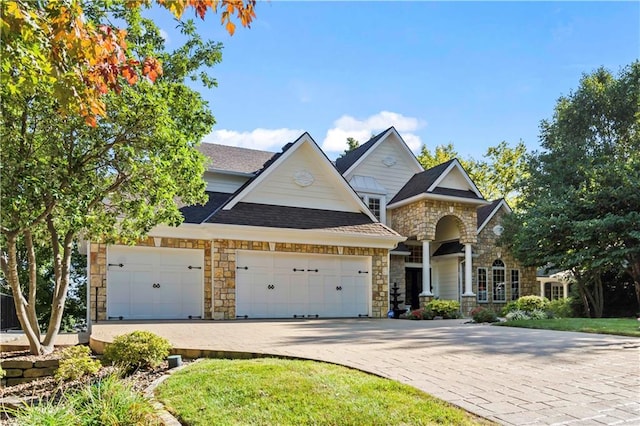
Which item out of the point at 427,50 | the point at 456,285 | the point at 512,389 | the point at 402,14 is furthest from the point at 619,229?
the point at 512,389

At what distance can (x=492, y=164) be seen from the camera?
3544 cm

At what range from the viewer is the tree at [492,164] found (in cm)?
3469

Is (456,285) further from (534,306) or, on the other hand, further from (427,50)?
(427,50)

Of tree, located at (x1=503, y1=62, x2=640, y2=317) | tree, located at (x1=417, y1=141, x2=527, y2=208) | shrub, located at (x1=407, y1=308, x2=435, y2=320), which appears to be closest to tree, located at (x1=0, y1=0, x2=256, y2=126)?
shrub, located at (x1=407, y1=308, x2=435, y2=320)

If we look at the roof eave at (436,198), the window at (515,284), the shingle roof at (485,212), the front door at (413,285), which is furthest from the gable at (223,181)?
the window at (515,284)

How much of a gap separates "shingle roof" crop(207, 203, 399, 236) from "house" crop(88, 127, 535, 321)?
39 mm

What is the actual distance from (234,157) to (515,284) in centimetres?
1434

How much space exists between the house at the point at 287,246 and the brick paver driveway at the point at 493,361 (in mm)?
3555

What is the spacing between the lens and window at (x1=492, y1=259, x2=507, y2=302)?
2206 cm

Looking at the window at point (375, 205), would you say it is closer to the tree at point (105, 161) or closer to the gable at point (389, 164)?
the gable at point (389, 164)

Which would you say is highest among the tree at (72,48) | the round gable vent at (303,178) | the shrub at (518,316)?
the round gable vent at (303,178)

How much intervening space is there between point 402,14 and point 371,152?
1330cm

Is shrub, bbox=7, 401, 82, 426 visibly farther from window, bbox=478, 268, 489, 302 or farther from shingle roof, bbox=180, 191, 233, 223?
window, bbox=478, 268, 489, 302

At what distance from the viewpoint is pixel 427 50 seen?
1031 cm
